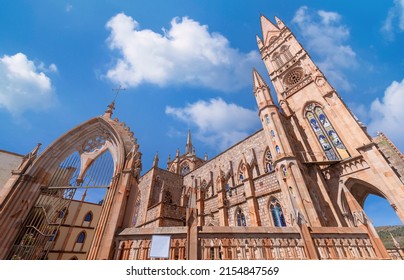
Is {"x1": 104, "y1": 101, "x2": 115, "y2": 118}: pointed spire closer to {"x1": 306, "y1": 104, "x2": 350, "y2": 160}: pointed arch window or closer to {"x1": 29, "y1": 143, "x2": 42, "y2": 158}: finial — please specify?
{"x1": 29, "y1": 143, "x2": 42, "y2": 158}: finial

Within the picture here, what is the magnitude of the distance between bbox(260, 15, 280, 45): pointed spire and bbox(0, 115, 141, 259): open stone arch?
1206 inches

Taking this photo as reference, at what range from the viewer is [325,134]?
54.6 ft

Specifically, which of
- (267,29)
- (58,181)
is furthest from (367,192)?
(267,29)

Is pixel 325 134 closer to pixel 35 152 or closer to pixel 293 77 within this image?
pixel 293 77

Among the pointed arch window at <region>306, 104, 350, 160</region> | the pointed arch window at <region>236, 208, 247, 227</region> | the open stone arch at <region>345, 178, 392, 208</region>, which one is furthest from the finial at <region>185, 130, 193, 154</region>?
the open stone arch at <region>345, 178, 392, 208</region>

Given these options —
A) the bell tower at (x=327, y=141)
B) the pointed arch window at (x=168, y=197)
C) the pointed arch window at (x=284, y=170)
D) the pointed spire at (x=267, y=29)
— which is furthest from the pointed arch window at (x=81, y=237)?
the pointed spire at (x=267, y=29)

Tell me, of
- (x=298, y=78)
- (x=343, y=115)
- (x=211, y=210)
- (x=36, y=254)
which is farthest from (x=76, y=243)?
(x=298, y=78)

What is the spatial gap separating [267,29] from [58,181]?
35559mm

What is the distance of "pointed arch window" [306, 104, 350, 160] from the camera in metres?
15.2

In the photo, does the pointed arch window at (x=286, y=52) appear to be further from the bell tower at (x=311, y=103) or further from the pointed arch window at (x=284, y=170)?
the pointed arch window at (x=284, y=170)
